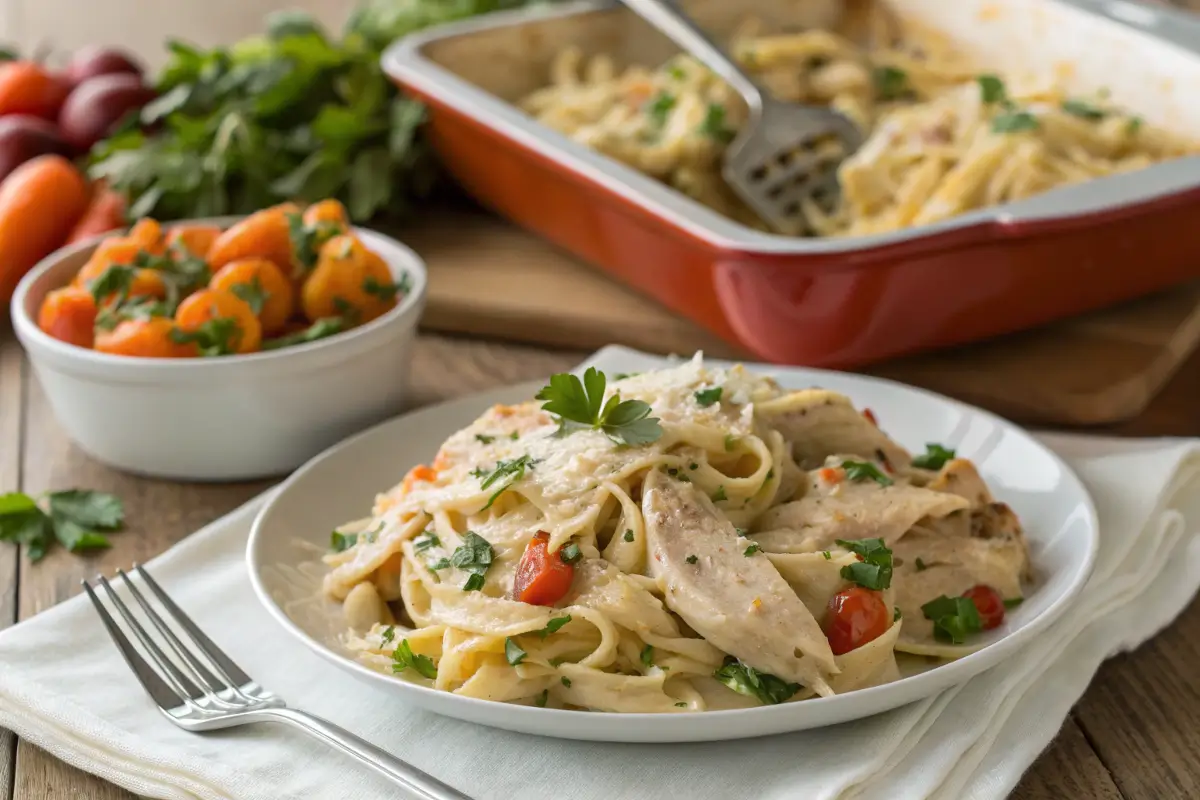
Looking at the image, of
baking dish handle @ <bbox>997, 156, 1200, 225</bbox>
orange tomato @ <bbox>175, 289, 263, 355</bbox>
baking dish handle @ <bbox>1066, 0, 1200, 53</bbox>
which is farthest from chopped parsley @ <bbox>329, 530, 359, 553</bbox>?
baking dish handle @ <bbox>1066, 0, 1200, 53</bbox>

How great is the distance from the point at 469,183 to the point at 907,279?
1.72 meters

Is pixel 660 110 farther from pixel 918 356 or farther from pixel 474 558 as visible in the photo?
pixel 474 558

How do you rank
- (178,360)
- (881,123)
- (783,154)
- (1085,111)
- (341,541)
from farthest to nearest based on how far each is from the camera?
(881,123), (783,154), (1085,111), (178,360), (341,541)

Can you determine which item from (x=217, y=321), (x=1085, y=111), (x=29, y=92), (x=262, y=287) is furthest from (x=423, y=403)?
(x=29, y=92)

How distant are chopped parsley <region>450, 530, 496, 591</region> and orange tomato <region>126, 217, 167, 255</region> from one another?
1411 millimetres

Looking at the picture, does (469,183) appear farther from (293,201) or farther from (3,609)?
(3,609)

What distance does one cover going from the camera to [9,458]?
11.4ft

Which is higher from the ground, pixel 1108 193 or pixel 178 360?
pixel 1108 193

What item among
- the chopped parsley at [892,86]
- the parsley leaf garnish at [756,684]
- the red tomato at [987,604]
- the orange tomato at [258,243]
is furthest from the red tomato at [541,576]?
the chopped parsley at [892,86]

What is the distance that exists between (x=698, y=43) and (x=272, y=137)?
1353 mm

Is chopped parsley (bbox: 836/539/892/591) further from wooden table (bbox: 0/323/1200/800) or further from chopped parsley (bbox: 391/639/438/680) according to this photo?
chopped parsley (bbox: 391/639/438/680)

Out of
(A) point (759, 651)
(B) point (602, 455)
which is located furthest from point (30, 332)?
(A) point (759, 651)

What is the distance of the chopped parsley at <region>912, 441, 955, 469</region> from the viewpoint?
2701 millimetres

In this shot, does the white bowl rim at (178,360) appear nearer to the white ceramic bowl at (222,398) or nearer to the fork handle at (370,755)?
the white ceramic bowl at (222,398)
